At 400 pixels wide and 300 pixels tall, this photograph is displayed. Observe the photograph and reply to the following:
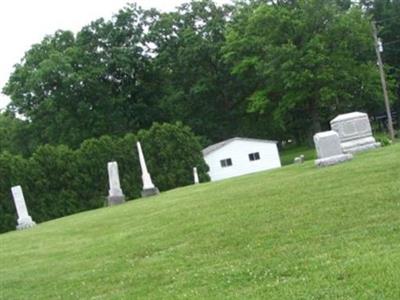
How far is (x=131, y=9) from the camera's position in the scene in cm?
5309

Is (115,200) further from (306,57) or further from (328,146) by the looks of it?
(306,57)

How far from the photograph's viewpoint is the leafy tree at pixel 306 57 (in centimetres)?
4434

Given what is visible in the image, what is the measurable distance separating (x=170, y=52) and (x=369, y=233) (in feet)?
156

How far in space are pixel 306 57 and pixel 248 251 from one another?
125 feet

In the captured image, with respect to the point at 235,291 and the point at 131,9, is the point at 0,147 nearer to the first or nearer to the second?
the point at 131,9

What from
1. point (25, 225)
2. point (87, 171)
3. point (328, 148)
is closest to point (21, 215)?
point (25, 225)

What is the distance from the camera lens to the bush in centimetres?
2773

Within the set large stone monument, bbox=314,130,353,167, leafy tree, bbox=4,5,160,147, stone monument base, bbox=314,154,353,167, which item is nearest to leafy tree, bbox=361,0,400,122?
leafy tree, bbox=4,5,160,147

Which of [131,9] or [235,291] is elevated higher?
[131,9]

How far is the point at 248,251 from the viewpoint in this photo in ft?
23.9

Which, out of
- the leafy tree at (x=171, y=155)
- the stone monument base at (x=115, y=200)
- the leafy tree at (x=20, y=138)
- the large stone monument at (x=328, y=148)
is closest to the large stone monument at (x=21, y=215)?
the stone monument base at (x=115, y=200)

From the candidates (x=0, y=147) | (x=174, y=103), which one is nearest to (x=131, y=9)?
(x=174, y=103)

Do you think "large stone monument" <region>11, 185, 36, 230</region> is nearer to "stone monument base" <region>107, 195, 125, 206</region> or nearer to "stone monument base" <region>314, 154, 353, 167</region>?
"stone monument base" <region>107, 195, 125, 206</region>

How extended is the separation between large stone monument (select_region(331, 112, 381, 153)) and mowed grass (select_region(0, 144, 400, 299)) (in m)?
6.06
